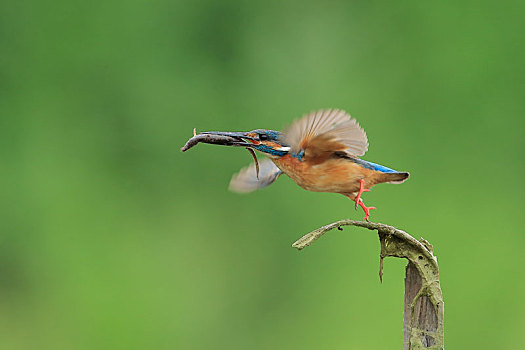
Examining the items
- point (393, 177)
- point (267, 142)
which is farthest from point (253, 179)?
point (393, 177)

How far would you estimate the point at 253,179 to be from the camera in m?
1.66

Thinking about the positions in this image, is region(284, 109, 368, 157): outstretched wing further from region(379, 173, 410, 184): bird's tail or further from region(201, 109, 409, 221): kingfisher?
region(379, 173, 410, 184): bird's tail

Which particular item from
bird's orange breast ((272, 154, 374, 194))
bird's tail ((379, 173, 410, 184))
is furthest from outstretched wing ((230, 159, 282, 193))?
bird's tail ((379, 173, 410, 184))

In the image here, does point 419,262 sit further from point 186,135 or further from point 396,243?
point 186,135

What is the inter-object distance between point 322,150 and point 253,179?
270 millimetres

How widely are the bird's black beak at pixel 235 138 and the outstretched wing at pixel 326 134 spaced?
0.27 ft

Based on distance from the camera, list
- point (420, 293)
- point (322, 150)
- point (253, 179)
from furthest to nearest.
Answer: point (253, 179), point (322, 150), point (420, 293)

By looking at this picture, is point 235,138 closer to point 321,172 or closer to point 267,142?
point 267,142

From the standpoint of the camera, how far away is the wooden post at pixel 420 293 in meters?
1.32

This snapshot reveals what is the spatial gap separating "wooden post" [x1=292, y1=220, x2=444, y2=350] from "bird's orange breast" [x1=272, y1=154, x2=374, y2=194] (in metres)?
0.15

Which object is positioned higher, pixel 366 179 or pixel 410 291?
pixel 366 179

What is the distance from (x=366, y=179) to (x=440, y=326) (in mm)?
373

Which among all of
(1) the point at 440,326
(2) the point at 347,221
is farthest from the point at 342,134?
(1) the point at 440,326

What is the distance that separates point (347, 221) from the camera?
129 centimetres
